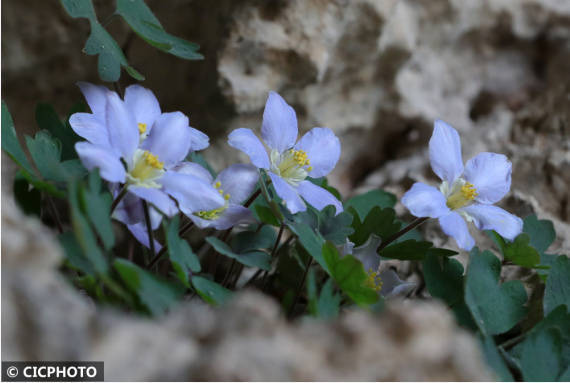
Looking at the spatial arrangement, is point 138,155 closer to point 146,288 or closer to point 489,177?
point 146,288

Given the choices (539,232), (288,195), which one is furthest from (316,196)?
(539,232)

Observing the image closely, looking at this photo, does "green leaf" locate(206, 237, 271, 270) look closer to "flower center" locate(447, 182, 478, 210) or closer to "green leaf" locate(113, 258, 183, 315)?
"green leaf" locate(113, 258, 183, 315)

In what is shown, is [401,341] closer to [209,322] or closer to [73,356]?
[209,322]


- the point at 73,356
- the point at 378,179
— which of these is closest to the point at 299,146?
the point at 73,356

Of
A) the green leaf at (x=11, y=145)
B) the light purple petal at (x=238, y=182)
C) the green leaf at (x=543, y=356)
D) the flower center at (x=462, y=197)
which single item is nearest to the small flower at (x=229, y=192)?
the light purple petal at (x=238, y=182)

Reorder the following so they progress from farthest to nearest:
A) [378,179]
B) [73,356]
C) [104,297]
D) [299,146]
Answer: [378,179]
[299,146]
[104,297]
[73,356]

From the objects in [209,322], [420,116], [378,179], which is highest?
[209,322]

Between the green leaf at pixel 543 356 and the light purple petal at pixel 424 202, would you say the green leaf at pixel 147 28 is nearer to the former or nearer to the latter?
the light purple petal at pixel 424 202

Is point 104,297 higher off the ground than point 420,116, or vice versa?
point 104,297
